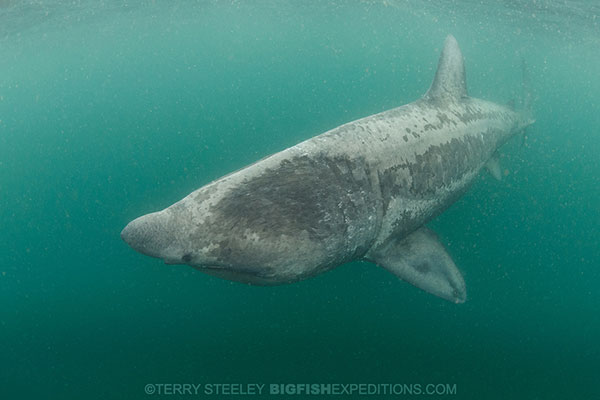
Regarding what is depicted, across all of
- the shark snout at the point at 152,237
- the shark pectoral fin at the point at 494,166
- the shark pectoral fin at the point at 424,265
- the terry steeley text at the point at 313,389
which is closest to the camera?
the shark snout at the point at 152,237

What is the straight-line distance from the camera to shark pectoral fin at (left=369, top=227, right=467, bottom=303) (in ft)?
16.5

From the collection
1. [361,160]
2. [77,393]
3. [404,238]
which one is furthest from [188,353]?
[361,160]

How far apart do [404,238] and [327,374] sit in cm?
707

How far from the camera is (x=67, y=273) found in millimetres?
18016

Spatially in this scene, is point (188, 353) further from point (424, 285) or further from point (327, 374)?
point (424, 285)

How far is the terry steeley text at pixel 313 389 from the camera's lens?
10570 mm

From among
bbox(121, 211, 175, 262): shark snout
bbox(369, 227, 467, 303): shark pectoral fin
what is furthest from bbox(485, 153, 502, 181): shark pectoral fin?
bbox(121, 211, 175, 262): shark snout

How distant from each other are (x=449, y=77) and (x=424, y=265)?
3644 millimetres

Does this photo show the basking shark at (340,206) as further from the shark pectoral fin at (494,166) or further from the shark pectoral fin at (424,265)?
the shark pectoral fin at (494,166)

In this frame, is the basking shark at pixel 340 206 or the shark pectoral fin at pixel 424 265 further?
the shark pectoral fin at pixel 424 265

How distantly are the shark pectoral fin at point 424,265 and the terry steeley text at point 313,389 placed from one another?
671cm

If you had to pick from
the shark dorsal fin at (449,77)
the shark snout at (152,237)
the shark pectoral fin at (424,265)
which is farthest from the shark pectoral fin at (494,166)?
the shark snout at (152,237)

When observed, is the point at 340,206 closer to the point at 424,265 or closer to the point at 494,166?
the point at 424,265

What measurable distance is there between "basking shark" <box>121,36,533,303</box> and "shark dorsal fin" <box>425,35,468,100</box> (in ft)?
0.13
